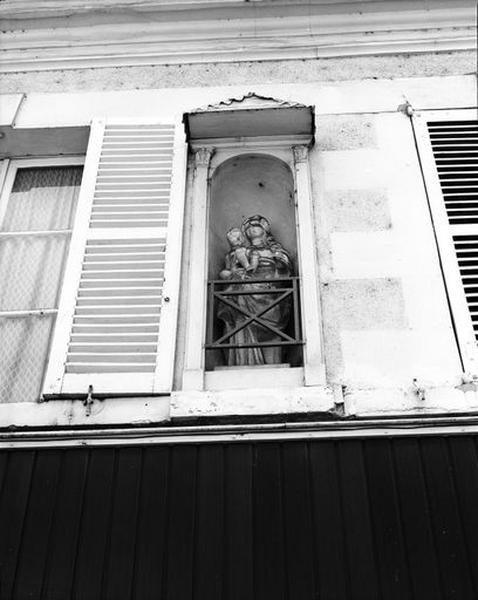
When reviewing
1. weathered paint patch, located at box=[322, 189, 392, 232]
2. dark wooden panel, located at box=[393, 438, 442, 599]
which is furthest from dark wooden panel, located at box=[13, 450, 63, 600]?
weathered paint patch, located at box=[322, 189, 392, 232]

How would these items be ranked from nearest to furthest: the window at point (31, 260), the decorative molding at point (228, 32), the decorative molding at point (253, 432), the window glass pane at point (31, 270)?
the decorative molding at point (253, 432), the window at point (31, 260), the window glass pane at point (31, 270), the decorative molding at point (228, 32)

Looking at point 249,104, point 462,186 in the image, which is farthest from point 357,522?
point 249,104

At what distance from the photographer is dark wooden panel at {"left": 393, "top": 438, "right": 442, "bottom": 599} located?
311cm

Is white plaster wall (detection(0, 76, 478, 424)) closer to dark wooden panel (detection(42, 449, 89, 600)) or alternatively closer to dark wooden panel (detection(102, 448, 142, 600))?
dark wooden panel (detection(102, 448, 142, 600))

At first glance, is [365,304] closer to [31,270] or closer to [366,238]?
[366,238]

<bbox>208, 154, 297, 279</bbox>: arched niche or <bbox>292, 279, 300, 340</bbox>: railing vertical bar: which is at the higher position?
<bbox>208, 154, 297, 279</bbox>: arched niche

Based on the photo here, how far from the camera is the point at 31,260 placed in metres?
4.71

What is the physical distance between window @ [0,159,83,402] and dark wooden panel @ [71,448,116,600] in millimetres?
822

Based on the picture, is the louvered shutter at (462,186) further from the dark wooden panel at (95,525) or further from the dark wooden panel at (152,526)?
the dark wooden panel at (95,525)

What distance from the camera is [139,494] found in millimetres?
3406

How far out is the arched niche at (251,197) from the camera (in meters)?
5.04

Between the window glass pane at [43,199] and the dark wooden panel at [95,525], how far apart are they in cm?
209

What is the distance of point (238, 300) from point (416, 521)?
187 cm

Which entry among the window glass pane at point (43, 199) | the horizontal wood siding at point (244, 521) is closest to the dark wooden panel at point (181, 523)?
the horizontal wood siding at point (244, 521)
